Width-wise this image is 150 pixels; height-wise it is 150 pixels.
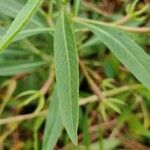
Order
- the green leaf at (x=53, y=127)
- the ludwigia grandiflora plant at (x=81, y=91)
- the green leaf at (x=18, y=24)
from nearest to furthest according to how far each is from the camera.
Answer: the green leaf at (x=18, y=24), the green leaf at (x=53, y=127), the ludwigia grandiflora plant at (x=81, y=91)

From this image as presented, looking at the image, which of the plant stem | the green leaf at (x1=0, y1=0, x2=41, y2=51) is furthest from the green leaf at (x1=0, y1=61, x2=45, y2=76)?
the green leaf at (x1=0, y1=0, x2=41, y2=51)

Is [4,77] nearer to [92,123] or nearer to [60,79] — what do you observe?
[92,123]

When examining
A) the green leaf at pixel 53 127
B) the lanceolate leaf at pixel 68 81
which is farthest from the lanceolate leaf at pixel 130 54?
the green leaf at pixel 53 127

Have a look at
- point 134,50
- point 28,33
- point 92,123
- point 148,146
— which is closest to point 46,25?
point 28,33

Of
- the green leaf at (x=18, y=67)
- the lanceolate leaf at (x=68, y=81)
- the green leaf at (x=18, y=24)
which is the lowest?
the lanceolate leaf at (x=68, y=81)

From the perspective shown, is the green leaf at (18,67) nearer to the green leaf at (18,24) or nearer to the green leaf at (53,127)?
the green leaf at (53,127)

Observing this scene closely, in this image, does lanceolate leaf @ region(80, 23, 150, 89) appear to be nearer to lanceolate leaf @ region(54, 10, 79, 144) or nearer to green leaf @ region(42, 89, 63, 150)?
lanceolate leaf @ region(54, 10, 79, 144)

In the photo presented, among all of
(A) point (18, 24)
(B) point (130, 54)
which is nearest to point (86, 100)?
(B) point (130, 54)
